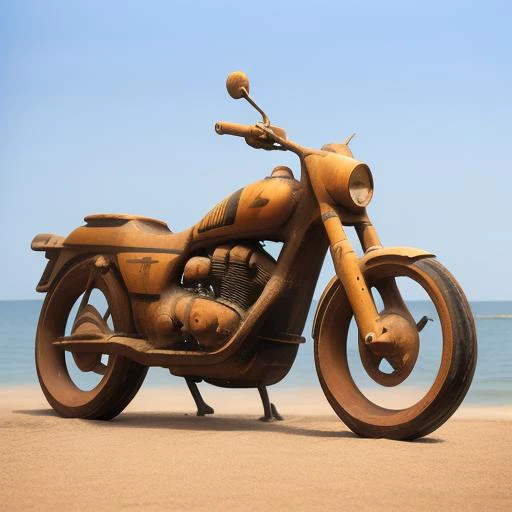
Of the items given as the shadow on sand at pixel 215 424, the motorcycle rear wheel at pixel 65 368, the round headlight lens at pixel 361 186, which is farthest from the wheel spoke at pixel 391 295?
the motorcycle rear wheel at pixel 65 368

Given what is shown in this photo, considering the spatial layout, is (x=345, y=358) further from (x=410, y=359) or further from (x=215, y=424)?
(x=215, y=424)

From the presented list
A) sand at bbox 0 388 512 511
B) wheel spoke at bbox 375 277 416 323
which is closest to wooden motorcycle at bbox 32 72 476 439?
wheel spoke at bbox 375 277 416 323

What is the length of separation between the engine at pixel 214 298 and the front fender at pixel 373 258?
503 mm

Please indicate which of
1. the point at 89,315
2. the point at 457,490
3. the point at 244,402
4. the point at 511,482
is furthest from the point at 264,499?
the point at 244,402

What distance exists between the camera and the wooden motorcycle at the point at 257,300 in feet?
20.7

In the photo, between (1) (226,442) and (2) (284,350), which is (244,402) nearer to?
(2) (284,350)

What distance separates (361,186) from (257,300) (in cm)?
Answer: 94

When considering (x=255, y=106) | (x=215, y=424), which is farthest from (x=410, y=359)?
(x=255, y=106)

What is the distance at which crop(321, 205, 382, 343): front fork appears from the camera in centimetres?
636

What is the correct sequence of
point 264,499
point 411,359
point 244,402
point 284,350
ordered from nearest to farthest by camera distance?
1. point 264,499
2. point 411,359
3. point 284,350
4. point 244,402

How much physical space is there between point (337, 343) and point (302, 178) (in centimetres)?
105

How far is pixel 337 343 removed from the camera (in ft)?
22.3

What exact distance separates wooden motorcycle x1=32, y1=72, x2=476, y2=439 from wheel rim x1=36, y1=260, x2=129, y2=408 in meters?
0.01

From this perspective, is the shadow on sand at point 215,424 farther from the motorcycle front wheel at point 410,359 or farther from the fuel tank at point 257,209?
the fuel tank at point 257,209
